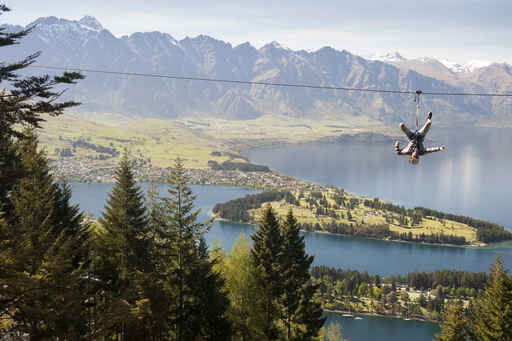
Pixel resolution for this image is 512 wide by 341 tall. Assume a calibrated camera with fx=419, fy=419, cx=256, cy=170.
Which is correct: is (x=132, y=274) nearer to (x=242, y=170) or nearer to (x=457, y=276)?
(x=457, y=276)

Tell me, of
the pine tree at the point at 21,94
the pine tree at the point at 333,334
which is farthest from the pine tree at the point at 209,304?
the pine tree at the point at 333,334

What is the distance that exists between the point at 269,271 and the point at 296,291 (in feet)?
4.55

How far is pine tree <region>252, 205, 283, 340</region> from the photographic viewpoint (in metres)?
16.9

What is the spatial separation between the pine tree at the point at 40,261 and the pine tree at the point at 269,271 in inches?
268

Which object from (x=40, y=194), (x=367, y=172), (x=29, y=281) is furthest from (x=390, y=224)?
(x=29, y=281)

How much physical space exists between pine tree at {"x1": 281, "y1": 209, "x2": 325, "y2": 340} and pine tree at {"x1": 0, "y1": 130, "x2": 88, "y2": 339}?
25.5ft

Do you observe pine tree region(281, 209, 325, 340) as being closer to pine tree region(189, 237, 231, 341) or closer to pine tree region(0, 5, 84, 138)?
pine tree region(189, 237, 231, 341)

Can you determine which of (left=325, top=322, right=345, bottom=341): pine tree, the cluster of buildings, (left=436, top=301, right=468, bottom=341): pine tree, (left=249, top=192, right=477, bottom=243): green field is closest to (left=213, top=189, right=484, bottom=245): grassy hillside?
(left=249, top=192, right=477, bottom=243): green field

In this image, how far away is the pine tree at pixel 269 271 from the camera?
1689 centimetres

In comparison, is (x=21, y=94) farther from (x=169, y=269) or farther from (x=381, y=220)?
(x=381, y=220)

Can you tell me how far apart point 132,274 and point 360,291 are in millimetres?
50478

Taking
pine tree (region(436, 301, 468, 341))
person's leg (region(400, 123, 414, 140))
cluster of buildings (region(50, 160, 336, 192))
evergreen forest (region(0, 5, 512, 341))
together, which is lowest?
cluster of buildings (region(50, 160, 336, 192))

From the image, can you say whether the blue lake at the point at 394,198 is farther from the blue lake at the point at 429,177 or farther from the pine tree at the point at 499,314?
the pine tree at the point at 499,314

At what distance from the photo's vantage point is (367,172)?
155 m
